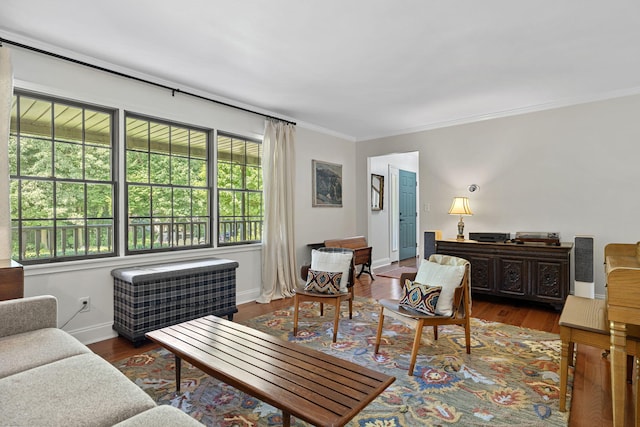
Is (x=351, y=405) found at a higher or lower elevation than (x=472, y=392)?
higher

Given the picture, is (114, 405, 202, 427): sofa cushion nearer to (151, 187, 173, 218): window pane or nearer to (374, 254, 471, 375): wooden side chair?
(374, 254, 471, 375): wooden side chair

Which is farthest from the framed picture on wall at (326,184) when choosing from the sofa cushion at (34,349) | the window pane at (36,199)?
the sofa cushion at (34,349)

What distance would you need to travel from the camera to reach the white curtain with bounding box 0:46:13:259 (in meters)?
2.52

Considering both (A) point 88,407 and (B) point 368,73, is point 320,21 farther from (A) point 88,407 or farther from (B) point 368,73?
(A) point 88,407

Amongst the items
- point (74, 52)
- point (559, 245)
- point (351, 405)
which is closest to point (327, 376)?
point (351, 405)

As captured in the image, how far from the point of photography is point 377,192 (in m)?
6.72

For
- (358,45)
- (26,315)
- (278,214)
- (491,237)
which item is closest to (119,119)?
(26,315)

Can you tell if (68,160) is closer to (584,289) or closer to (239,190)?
(239,190)

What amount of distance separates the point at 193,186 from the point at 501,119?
4.17m

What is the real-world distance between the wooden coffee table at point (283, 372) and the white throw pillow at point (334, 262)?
1.44 meters

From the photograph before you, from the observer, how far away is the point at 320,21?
248 cm

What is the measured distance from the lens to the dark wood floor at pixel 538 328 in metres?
2.00

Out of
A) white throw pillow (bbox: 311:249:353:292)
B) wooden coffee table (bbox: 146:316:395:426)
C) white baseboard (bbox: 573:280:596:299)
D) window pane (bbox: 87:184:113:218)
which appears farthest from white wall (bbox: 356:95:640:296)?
window pane (bbox: 87:184:113:218)

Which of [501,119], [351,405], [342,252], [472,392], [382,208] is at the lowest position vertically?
[472,392]
